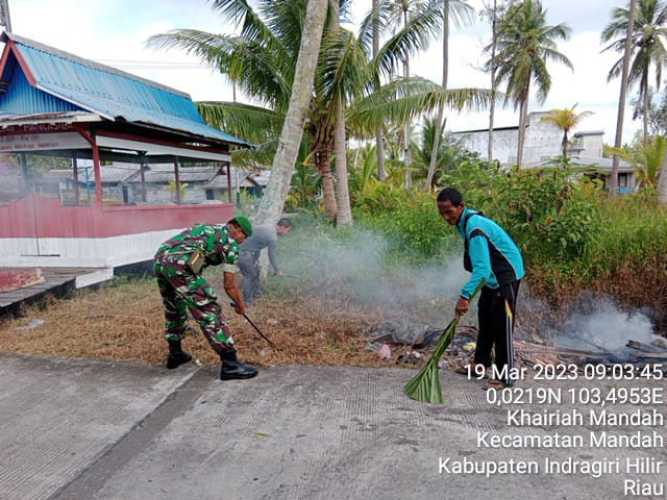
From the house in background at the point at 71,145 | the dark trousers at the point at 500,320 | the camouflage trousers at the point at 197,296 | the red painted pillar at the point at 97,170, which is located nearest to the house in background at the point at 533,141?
the house in background at the point at 71,145

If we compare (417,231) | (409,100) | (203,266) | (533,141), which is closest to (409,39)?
(409,100)

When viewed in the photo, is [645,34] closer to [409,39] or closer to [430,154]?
[430,154]

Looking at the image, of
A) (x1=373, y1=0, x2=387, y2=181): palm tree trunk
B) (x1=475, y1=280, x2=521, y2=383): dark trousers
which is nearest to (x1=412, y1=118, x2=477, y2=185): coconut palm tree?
(x1=373, y1=0, x2=387, y2=181): palm tree trunk

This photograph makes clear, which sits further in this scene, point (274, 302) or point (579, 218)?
point (274, 302)

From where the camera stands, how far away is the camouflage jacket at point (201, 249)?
13.2 feet

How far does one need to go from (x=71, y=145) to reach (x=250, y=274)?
163 inches

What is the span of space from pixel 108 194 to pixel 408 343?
498 inches

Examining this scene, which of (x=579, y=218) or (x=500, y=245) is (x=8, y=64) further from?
(x=579, y=218)

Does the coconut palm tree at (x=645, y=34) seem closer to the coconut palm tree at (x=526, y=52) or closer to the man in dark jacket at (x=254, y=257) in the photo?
the coconut palm tree at (x=526, y=52)

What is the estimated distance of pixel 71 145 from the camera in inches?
317

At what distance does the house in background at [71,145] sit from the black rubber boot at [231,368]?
4.81 m

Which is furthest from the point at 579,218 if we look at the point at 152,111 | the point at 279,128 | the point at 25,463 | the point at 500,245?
the point at 152,111

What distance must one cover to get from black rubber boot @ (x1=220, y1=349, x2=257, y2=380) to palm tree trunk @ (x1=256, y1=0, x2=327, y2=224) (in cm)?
345

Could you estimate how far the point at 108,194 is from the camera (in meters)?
14.7
